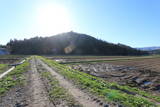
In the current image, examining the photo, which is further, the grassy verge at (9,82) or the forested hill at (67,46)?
the forested hill at (67,46)

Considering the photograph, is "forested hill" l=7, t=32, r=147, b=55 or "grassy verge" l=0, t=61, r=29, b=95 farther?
"forested hill" l=7, t=32, r=147, b=55

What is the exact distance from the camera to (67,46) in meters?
114

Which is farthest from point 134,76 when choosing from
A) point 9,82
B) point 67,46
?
point 67,46

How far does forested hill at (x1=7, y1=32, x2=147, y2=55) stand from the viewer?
108088 millimetres

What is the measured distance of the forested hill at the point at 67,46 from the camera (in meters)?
108

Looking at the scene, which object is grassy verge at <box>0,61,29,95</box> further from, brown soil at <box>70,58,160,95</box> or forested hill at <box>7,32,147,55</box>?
forested hill at <box>7,32,147,55</box>

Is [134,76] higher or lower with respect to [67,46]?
lower

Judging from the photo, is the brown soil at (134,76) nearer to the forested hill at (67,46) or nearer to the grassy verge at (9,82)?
the grassy verge at (9,82)

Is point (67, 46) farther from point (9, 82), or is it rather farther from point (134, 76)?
point (9, 82)

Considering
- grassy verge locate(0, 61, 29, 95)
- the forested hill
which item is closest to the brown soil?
grassy verge locate(0, 61, 29, 95)

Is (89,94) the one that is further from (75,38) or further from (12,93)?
(75,38)

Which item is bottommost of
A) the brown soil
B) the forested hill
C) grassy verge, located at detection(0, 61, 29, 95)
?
the brown soil

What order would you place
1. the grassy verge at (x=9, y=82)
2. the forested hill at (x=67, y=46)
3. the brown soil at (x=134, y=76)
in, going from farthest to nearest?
the forested hill at (x=67, y=46)
the brown soil at (x=134, y=76)
the grassy verge at (x=9, y=82)

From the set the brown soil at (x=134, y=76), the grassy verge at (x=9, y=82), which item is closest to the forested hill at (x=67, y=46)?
the brown soil at (x=134, y=76)
